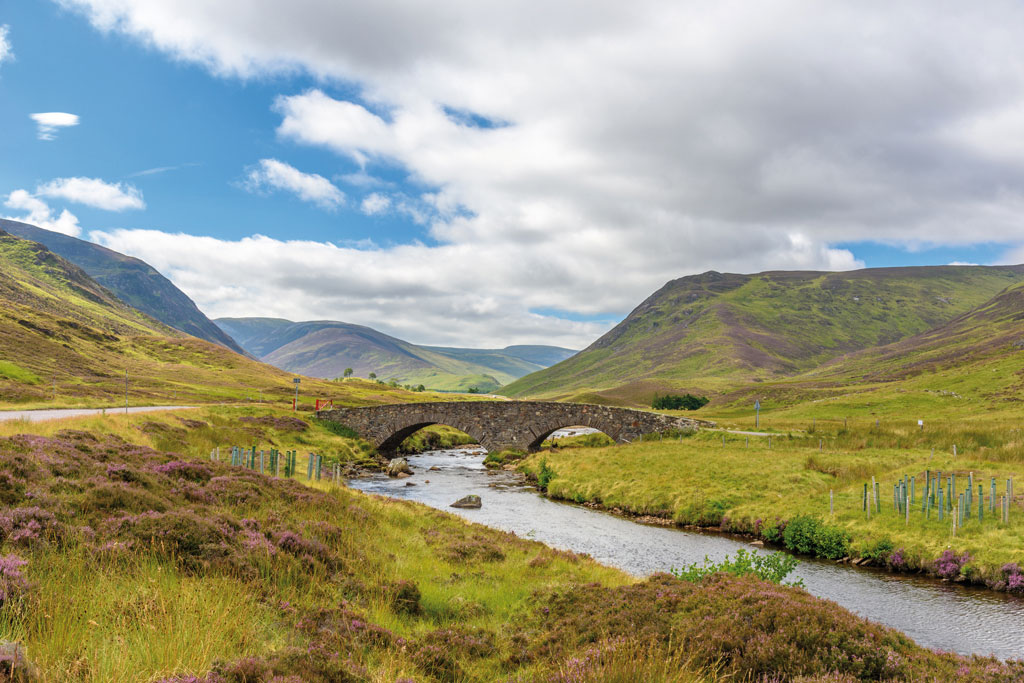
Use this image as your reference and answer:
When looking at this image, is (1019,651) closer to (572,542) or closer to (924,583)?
(924,583)

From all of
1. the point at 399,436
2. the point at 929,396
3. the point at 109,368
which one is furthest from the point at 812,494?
the point at 109,368

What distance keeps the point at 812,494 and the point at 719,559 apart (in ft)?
34.2

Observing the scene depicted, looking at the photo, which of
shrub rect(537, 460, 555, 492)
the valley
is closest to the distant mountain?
the valley

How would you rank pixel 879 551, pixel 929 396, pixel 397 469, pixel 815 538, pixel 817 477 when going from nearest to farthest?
pixel 879 551
pixel 815 538
pixel 817 477
pixel 397 469
pixel 929 396

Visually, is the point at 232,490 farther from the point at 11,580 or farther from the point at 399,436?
the point at 399,436

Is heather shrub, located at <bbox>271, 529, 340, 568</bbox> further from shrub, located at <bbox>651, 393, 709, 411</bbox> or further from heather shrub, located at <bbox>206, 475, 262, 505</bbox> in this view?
shrub, located at <bbox>651, 393, 709, 411</bbox>

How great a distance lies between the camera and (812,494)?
3297 centimetres

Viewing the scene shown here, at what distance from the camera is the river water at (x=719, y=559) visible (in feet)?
58.9

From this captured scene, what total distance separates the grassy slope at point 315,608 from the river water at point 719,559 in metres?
10.4

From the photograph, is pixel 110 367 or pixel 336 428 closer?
pixel 336 428

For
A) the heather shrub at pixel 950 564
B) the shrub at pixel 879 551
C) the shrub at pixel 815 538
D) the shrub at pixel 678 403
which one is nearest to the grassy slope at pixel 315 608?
the heather shrub at pixel 950 564

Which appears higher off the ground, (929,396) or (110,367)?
(929,396)

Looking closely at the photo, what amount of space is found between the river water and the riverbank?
124 cm

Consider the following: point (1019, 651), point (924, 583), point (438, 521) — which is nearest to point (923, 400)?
point (924, 583)
